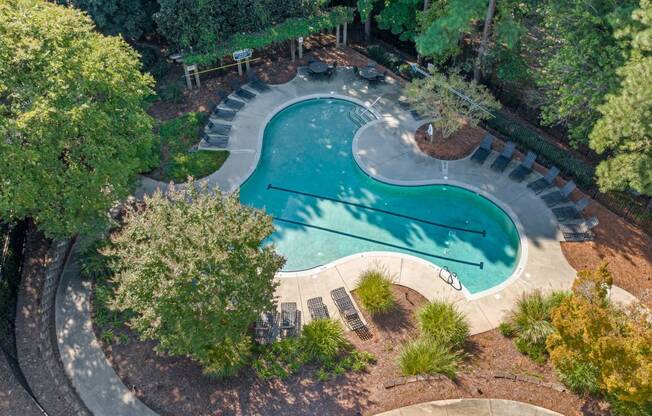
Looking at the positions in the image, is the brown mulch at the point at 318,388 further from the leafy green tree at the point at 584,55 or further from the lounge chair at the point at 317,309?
the leafy green tree at the point at 584,55

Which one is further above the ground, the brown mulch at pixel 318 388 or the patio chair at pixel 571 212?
the patio chair at pixel 571 212

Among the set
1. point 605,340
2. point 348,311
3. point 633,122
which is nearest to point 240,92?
point 348,311

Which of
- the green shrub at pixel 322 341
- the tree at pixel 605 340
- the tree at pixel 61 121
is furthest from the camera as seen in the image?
the green shrub at pixel 322 341

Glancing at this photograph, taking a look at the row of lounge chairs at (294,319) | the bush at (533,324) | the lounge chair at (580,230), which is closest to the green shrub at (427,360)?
the row of lounge chairs at (294,319)

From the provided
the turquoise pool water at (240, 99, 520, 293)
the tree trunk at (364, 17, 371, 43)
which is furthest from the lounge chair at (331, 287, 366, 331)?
the tree trunk at (364, 17, 371, 43)

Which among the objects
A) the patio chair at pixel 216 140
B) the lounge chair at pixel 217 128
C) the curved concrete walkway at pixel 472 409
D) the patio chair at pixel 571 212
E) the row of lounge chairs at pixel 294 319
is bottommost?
the curved concrete walkway at pixel 472 409

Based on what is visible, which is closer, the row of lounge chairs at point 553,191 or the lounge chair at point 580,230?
the lounge chair at point 580,230

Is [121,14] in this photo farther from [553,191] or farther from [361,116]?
[553,191]

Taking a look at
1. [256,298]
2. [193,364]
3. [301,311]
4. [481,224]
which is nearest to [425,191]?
[481,224]

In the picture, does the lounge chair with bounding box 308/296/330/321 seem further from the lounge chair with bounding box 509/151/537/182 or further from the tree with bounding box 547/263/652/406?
the lounge chair with bounding box 509/151/537/182
